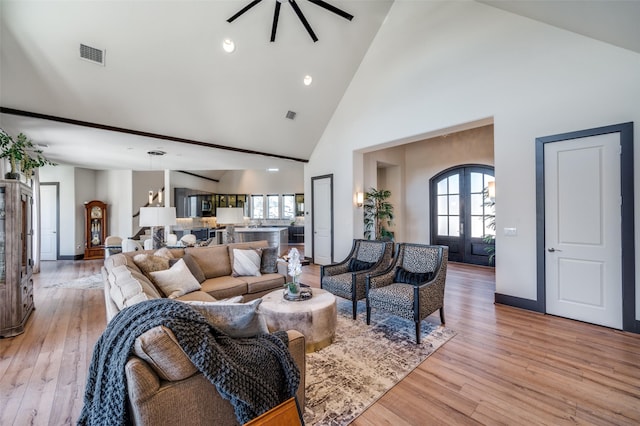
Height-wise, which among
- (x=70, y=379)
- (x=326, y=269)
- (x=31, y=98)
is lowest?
(x=70, y=379)

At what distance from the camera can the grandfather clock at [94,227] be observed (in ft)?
26.6

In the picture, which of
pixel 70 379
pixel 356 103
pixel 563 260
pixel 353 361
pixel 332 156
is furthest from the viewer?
pixel 332 156

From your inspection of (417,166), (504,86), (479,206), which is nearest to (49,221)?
(417,166)

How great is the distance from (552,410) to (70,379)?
12.0 ft

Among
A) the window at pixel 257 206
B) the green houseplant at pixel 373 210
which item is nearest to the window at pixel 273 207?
the window at pixel 257 206

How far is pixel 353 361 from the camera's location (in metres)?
2.45

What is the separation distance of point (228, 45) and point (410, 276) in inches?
167

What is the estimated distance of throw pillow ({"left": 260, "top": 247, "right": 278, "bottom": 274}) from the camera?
4.04 metres

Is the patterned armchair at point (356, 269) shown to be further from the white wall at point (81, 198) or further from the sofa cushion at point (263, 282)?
the white wall at point (81, 198)

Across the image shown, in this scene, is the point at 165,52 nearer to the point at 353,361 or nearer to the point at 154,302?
the point at 154,302

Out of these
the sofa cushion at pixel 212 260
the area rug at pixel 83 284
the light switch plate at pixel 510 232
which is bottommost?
the area rug at pixel 83 284

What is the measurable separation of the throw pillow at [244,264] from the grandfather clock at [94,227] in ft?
22.2

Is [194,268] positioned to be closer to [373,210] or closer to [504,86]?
[373,210]

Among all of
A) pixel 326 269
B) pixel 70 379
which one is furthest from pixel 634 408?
pixel 70 379
